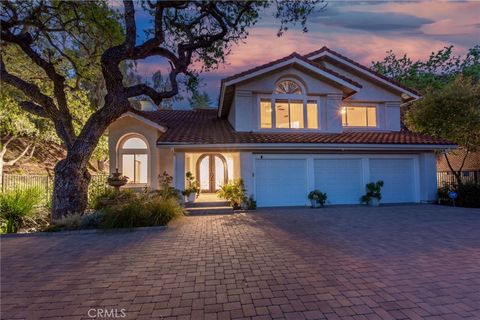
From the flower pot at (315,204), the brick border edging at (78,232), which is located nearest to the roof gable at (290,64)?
the flower pot at (315,204)

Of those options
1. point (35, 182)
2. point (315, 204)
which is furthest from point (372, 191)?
point (35, 182)

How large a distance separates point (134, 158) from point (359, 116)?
12262 mm

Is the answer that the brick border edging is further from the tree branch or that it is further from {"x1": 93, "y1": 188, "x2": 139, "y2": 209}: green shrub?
the tree branch

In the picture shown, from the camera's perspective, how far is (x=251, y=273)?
4.26 metres

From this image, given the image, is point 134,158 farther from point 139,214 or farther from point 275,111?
point 275,111

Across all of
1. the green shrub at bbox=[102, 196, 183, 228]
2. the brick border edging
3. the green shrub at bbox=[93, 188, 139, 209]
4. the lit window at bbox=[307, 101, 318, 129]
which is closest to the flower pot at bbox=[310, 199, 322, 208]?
the lit window at bbox=[307, 101, 318, 129]

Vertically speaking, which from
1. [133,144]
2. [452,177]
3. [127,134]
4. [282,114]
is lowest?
[452,177]

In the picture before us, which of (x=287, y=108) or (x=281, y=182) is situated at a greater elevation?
(x=287, y=108)

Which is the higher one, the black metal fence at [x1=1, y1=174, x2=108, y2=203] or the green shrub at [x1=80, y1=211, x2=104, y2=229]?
the black metal fence at [x1=1, y1=174, x2=108, y2=203]

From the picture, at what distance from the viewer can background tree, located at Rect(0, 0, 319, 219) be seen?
8906 millimetres

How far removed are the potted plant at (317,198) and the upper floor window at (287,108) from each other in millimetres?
3449

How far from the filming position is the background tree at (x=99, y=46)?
8.91m

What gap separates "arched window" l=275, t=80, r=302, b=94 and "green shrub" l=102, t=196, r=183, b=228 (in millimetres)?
7976

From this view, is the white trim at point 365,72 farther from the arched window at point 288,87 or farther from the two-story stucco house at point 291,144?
the arched window at point 288,87
